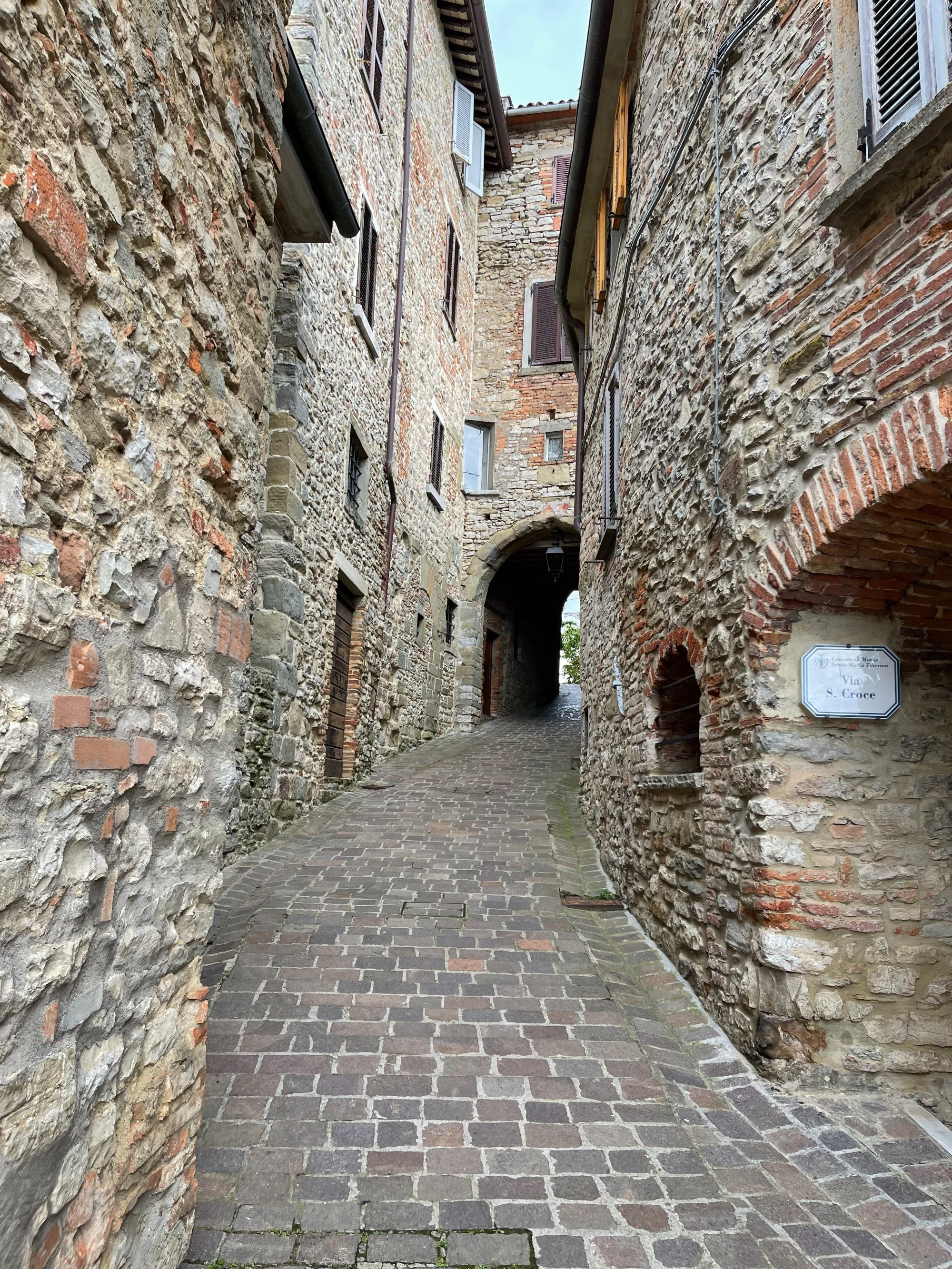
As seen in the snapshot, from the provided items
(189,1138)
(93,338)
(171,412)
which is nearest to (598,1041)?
(189,1138)

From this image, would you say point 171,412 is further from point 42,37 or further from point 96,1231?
point 96,1231

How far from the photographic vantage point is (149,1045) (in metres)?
1.86

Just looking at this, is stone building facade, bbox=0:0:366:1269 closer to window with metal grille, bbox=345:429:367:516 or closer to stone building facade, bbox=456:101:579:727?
window with metal grille, bbox=345:429:367:516

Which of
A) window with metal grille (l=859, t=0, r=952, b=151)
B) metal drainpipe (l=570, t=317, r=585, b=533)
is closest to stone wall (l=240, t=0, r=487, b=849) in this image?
metal drainpipe (l=570, t=317, r=585, b=533)

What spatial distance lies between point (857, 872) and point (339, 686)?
21.0 ft

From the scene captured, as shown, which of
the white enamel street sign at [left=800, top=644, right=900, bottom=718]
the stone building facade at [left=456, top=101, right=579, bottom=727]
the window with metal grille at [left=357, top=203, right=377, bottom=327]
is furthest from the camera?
the stone building facade at [left=456, top=101, right=579, bottom=727]

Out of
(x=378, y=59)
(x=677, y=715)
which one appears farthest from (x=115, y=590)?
(x=378, y=59)

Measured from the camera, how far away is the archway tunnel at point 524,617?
53.3ft

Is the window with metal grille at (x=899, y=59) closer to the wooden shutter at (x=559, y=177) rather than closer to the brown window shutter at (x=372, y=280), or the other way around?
the brown window shutter at (x=372, y=280)

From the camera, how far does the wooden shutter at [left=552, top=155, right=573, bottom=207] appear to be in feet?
53.9

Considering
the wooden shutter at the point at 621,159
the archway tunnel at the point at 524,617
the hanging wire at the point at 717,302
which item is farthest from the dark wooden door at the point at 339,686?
the archway tunnel at the point at 524,617

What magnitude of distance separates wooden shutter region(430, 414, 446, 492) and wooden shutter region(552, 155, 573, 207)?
6227 millimetres

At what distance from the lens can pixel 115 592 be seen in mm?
1692

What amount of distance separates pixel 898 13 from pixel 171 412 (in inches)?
123
